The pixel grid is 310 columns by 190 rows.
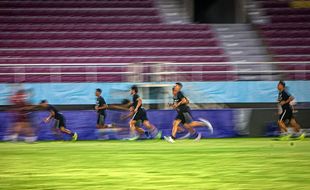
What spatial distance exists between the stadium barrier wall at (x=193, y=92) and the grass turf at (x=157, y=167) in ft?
17.9

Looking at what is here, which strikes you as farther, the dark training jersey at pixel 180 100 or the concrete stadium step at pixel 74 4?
the concrete stadium step at pixel 74 4

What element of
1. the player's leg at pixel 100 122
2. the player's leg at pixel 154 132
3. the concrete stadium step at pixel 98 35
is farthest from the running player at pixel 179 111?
the concrete stadium step at pixel 98 35

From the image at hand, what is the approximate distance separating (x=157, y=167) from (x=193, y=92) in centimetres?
1144

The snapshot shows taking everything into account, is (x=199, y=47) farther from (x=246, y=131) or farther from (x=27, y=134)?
(x=27, y=134)

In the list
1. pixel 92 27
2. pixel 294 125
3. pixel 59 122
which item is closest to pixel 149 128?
pixel 59 122

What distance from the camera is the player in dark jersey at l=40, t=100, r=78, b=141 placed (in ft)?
69.5

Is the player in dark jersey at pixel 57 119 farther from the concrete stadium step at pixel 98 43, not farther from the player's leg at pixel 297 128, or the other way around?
the concrete stadium step at pixel 98 43

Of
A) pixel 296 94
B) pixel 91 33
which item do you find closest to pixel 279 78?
pixel 296 94

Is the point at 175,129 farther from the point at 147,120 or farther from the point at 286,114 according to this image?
the point at 286,114

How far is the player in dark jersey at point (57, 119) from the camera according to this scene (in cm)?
2117

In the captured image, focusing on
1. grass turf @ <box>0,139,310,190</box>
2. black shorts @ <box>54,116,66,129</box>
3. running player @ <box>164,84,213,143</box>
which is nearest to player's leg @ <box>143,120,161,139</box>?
running player @ <box>164,84,213,143</box>

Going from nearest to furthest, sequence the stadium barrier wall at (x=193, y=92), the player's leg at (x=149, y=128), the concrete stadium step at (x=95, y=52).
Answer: the player's leg at (x=149, y=128) < the stadium barrier wall at (x=193, y=92) < the concrete stadium step at (x=95, y=52)

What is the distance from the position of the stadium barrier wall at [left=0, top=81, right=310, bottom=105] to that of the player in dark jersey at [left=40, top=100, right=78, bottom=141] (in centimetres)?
192

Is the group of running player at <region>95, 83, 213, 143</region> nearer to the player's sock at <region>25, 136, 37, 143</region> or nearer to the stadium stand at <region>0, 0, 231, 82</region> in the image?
the player's sock at <region>25, 136, 37, 143</region>
